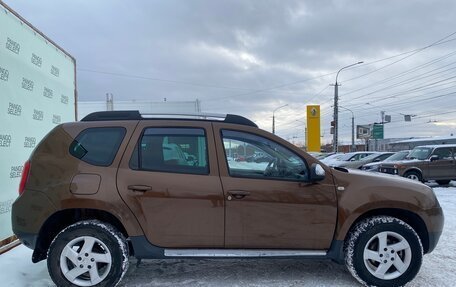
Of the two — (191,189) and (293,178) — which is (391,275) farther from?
(191,189)

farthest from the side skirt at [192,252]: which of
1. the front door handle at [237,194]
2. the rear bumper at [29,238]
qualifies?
the rear bumper at [29,238]

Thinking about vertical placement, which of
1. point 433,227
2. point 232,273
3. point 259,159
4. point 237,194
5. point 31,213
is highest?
point 259,159

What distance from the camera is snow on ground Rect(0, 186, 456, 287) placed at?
442 centimetres

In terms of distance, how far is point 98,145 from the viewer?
4.25m

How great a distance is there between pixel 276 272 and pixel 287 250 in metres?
0.67

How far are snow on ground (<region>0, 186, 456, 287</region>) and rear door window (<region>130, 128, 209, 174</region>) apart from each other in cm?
129

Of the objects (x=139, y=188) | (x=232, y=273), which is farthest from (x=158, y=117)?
(x=232, y=273)

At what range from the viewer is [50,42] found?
23.1 ft

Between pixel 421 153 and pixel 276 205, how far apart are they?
14.2 m

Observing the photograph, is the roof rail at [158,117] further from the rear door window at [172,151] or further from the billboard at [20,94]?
the billboard at [20,94]

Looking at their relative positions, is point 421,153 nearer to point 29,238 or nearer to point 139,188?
point 139,188

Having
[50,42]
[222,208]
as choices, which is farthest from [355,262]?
[50,42]

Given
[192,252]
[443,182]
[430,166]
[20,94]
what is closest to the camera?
[192,252]

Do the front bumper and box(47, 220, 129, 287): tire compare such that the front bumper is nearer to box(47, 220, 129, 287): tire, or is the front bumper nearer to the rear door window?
the rear door window
